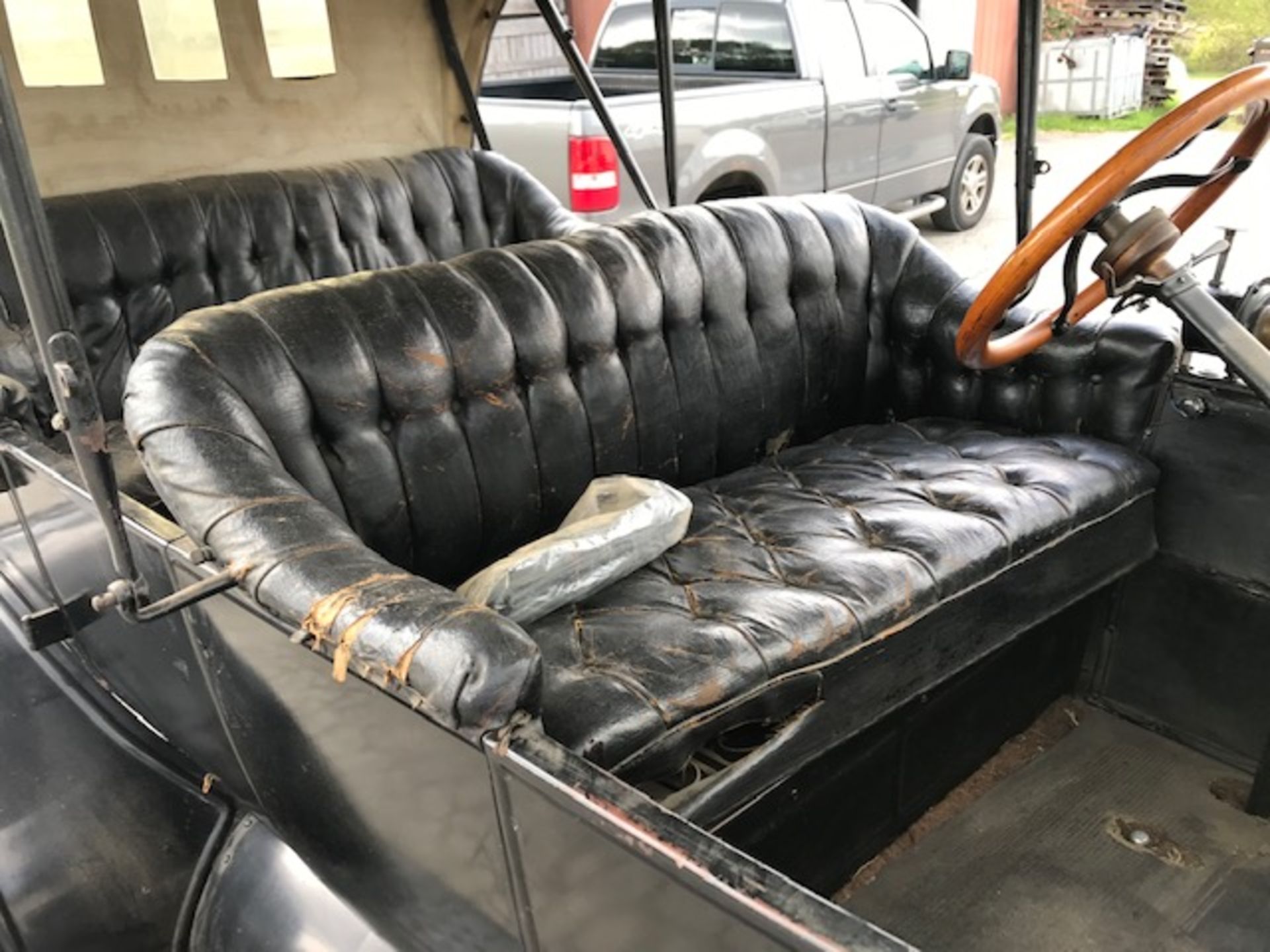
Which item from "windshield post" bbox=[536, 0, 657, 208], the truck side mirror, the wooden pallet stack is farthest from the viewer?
the truck side mirror

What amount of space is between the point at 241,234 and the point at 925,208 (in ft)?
13.2

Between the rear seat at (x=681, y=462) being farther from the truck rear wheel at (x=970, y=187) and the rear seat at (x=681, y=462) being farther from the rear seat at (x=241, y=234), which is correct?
the truck rear wheel at (x=970, y=187)

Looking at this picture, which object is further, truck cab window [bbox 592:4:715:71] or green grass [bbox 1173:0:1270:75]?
truck cab window [bbox 592:4:715:71]

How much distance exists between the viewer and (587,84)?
3.16 metres

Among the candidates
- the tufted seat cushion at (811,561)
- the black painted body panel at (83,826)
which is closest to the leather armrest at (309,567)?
the tufted seat cushion at (811,561)

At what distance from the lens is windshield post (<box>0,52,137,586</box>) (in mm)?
972

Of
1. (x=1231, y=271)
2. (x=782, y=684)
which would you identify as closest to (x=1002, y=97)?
(x=1231, y=271)

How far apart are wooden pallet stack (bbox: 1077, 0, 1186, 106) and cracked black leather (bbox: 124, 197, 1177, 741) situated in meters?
1.82

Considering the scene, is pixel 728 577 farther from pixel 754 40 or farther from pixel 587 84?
pixel 754 40

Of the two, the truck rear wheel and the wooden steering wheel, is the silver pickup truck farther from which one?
the wooden steering wheel

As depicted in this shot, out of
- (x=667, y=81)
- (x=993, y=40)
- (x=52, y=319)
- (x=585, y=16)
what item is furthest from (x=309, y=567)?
(x=585, y=16)

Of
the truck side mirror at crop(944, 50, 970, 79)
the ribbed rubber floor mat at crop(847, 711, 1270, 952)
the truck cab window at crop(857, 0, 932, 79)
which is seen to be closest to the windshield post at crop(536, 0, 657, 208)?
the ribbed rubber floor mat at crop(847, 711, 1270, 952)

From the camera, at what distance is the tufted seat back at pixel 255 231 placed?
2742mm

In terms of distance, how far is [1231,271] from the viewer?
2.60 m
